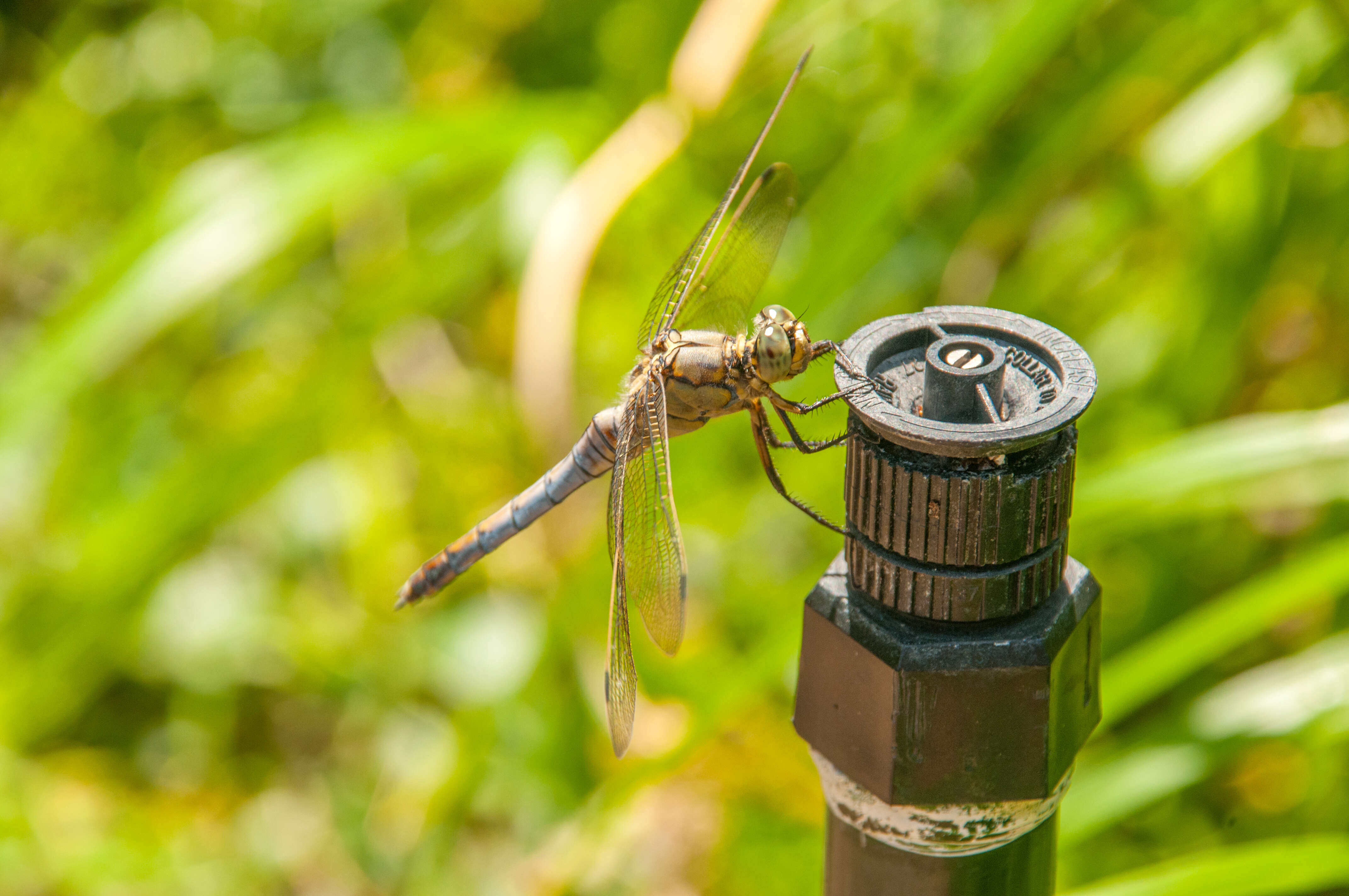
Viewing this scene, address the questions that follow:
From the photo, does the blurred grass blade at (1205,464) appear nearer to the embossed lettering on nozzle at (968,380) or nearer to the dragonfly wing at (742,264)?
the dragonfly wing at (742,264)

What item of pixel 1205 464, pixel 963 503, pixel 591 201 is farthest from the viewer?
pixel 591 201

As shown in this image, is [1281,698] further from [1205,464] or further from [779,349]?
[779,349]

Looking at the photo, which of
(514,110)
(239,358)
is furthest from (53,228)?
(514,110)

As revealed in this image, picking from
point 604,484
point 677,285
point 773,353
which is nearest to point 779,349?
point 773,353

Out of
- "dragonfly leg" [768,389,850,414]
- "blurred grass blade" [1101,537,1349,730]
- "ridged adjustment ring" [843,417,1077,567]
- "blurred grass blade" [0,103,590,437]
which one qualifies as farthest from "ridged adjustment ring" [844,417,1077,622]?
"blurred grass blade" [0,103,590,437]

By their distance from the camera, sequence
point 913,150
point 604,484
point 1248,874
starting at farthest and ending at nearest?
1. point 604,484
2. point 913,150
3. point 1248,874

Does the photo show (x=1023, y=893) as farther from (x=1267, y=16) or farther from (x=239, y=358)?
(x=239, y=358)

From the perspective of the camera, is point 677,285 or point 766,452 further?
point 677,285
